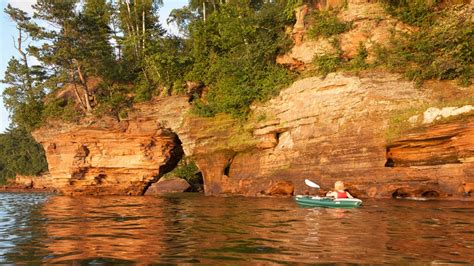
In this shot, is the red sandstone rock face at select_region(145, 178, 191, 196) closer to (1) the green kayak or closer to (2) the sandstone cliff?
(2) the sandstone cliff

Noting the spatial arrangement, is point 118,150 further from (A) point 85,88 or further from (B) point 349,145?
(B) point 349,145

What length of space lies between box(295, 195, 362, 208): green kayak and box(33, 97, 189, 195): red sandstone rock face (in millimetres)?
12866

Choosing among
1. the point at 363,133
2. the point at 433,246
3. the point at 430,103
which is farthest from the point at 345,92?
the point at 433,246

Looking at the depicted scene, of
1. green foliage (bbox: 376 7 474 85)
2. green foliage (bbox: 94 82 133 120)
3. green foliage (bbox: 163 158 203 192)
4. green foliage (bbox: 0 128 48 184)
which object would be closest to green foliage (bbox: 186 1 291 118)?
green foliage (bbox: 94 82 133 120)

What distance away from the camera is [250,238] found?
8281 millimetres

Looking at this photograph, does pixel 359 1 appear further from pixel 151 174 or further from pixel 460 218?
pixel 151 174

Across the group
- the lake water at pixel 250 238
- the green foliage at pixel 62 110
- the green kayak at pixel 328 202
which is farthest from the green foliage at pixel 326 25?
the green foliage at pixel 62 110

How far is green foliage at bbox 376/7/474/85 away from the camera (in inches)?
A: 696

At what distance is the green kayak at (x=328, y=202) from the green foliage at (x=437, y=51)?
7.49 m

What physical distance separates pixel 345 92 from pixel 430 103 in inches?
148

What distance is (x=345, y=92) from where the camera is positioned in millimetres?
19453

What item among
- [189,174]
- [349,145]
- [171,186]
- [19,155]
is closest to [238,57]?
[349,145]

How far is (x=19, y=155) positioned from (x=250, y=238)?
6497 centimetres

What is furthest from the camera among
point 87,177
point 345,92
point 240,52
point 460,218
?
point 87,177
